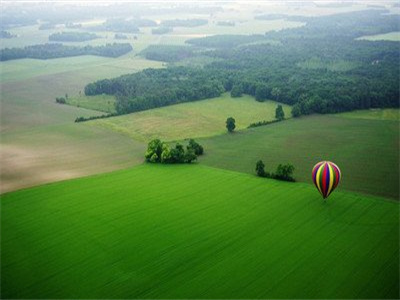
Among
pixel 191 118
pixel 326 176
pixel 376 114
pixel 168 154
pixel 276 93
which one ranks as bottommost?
pixel 376 114

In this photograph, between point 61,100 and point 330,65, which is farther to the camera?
point 330,65

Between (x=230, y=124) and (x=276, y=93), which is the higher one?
(x=276, y=93)

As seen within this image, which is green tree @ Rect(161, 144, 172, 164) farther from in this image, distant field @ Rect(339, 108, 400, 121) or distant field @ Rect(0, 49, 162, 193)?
distant field @ Rect(339, 108, 400, 121)

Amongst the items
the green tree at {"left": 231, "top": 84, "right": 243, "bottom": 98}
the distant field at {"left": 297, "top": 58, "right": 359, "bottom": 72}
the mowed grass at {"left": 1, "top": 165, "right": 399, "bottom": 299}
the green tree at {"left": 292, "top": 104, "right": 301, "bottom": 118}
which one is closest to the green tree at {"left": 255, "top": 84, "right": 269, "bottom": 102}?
the green tree at {"left": 231, "top": 84, "right": 243, "bottom": 98}

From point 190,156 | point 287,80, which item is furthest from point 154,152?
point 287,80

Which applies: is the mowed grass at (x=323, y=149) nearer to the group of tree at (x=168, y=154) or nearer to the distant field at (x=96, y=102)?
the group of tree at (x=168, y=154)

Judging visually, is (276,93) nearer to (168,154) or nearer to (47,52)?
(168,154)

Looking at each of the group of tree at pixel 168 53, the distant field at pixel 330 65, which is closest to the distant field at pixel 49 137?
the group of tree at pixel 168 53

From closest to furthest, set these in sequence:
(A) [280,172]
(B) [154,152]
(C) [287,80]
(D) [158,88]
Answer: (A) [280,172]
(B) [154,152]
(D) [158,88]
(C) [287,80]
